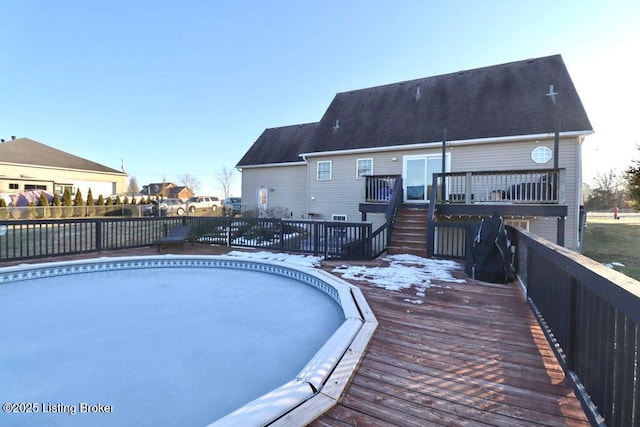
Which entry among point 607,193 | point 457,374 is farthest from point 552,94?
point 607,193

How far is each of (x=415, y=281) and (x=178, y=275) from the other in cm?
532

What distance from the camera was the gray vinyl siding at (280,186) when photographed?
1565 centimetres

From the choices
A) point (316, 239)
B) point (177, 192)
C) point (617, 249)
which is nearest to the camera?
point (316, 239)

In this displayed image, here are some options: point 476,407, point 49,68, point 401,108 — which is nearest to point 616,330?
point 476,407

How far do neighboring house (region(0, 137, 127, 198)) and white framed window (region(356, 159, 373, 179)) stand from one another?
73.7ft

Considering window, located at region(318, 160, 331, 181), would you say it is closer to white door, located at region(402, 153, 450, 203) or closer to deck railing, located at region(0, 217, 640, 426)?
white door, located at region(402, 153, 450, 203)

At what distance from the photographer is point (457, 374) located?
2.32 metres

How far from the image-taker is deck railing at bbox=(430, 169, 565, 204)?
7.66 metres

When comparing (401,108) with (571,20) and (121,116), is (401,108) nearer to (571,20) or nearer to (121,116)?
(571,20)

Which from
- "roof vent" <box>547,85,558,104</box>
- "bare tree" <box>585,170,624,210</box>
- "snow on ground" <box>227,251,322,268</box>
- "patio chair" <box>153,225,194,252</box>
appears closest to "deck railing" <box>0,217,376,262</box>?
"snow on ground" <box>227,251,322,268</box>

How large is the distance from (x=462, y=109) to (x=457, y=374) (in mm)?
11333

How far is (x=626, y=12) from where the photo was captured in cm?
824

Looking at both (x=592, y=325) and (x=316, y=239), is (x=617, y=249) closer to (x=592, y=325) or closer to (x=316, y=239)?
(x=316, y=239)

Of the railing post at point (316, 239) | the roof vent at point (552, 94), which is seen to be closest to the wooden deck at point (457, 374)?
the railing post at point (316, 239)
